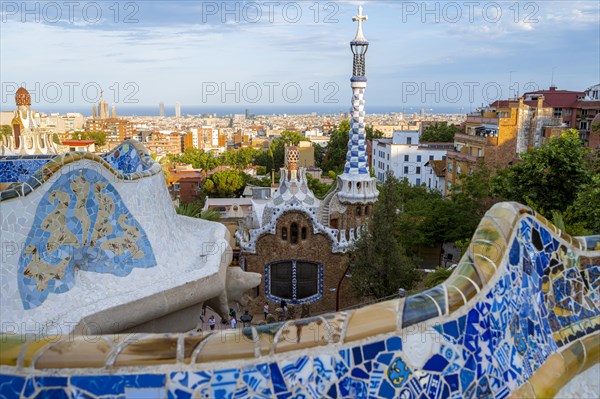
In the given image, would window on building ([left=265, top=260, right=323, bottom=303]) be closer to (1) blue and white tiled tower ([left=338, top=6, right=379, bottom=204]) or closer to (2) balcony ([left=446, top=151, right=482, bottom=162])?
(1) blue and white tiled tower ([left=338, top=6, right=379, bottom=204])

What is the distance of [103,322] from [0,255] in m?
1.27

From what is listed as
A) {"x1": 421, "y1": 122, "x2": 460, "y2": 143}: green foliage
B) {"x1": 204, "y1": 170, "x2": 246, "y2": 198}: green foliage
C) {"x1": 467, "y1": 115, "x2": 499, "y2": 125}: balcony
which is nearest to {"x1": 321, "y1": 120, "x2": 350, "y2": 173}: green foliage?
{"x1": 421, "y1": 122, "x2": 460, "y2": 143}: green foliage

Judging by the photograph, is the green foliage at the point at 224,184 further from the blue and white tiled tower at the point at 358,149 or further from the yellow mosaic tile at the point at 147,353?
the yellow mosaic tile at the point at 147,353

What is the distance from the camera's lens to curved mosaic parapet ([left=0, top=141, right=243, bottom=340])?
5785 millimetres

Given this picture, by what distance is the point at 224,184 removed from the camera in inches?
1267

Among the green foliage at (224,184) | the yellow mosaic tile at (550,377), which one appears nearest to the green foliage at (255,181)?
the green foliage at (224,184)

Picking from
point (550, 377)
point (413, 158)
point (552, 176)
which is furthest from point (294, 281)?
point (413, 158)

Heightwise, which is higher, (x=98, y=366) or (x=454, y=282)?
(x=454, y=282)

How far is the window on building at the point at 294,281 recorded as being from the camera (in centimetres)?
1566

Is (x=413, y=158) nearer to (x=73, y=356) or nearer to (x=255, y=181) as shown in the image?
(x=255, y=181)

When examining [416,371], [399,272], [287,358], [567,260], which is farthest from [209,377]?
[399,272]

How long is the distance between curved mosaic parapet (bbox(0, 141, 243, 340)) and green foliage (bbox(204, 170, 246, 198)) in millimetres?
24374

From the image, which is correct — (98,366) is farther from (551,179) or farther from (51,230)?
A: (551,179)

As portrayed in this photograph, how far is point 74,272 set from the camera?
6.26 meters
